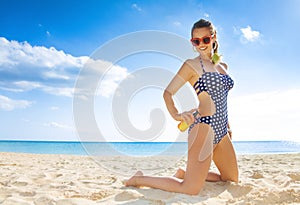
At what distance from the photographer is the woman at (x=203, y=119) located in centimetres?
267

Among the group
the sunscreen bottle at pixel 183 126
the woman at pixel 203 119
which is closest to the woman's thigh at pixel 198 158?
the woman at pixel 203 119

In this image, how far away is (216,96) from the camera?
9.48 feet

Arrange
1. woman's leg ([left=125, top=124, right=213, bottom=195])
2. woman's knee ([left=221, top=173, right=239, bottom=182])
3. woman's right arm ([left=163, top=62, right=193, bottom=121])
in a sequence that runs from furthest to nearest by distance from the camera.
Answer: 1. woman's knee ([left=221, top=173, right=239, bottom=182])
2. woman's right arm ([left=163, top=62, right=193, bottom=121])
3. woman's leg ([left=125, top=124, right=213, bottom=195])

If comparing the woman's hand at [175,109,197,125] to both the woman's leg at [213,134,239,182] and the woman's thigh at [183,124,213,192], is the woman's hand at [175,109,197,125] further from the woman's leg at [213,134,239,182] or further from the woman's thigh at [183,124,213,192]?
the woman's leg at [213,134,239,182]

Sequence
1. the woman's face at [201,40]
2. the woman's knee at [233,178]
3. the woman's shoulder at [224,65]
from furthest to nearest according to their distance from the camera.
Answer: the woman's shoulder at [224,65], the woman's knee at [233,178], the woman's face at [201,40]

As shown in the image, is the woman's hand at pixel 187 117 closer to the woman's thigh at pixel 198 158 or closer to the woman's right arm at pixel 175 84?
the woman's right arm at pixel 175 84

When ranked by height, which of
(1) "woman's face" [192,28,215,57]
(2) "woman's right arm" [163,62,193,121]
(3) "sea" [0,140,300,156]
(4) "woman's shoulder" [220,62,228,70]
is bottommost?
(3) "sea" [0,140,300,156]

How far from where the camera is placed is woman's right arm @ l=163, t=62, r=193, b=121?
2773mm

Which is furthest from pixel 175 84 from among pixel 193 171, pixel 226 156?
pixel 226 156

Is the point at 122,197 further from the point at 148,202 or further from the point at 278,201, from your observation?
the point at 278,201

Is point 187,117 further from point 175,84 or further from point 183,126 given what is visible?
point 175,84

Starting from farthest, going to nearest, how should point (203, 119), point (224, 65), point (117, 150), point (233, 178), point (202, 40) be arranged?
1. point (117, 150)
2. point (224, 65)
3. point (233, 178)
4. point (202, 40)
5. point (203, 119)

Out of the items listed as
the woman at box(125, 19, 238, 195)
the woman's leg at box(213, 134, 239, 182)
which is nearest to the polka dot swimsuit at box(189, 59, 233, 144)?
the woman at box(125, 19, 238, 195)

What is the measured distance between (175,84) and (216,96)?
474 millimetres
